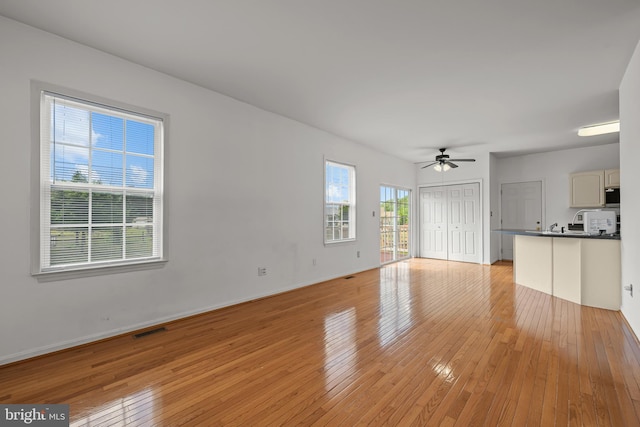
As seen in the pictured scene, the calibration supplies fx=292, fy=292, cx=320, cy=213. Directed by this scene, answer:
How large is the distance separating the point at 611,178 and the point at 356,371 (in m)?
7.08

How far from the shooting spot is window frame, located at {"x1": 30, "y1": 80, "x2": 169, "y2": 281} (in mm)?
2559

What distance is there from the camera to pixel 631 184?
311 cm

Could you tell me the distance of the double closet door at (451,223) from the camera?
7.49m

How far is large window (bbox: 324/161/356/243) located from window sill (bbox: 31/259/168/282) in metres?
3.01

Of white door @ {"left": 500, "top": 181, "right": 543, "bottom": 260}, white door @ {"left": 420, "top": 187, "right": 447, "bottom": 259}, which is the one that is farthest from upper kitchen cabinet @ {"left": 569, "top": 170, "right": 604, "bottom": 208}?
white door @ {"left": 420, "top": 187, "right": 447, "bottom": 259}

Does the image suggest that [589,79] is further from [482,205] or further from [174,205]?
[174,205]

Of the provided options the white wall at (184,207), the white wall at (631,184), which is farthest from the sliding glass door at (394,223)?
the white wall at (631,184)

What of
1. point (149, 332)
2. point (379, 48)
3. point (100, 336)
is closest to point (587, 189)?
point (379, 48)

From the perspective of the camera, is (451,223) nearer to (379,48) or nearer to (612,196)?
(612,196)

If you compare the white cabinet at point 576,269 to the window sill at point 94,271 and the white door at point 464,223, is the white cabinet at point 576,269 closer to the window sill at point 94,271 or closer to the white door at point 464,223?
the white door at point 464,223

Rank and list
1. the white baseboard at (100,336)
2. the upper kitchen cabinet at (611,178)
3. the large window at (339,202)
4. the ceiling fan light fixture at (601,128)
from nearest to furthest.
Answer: the white baseboard at (100,336)
the ceiling fan light fixture at (601,128)
the large window at (339,202)
the upper kitchen cabinet at (611,178)

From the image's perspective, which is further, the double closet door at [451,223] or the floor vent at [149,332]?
the double closet door at [451,223]


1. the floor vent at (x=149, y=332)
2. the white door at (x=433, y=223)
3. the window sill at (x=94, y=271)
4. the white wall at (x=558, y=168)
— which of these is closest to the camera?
the window sill at (x=94, y=271)

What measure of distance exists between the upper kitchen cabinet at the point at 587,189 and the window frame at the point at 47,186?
810cm
